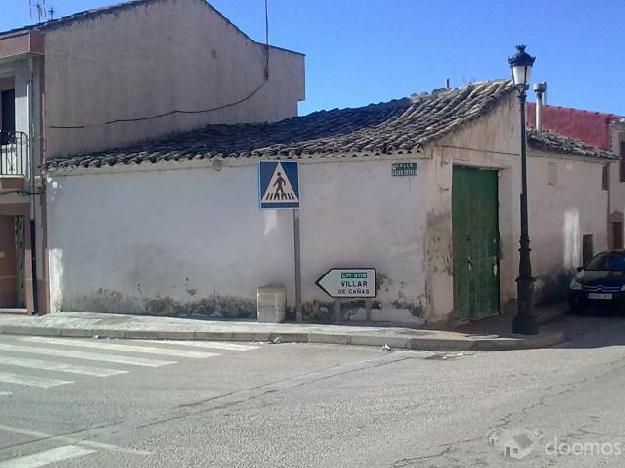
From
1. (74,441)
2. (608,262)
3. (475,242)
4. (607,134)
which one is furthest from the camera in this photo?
(607,134)

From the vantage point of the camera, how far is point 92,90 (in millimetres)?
17250

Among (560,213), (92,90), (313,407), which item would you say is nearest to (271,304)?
(313,407)

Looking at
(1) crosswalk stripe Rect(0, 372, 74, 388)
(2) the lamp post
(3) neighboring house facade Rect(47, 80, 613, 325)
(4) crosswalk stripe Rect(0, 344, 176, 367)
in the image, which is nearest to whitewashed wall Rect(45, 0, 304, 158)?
(3) neighboring house facade Rect(47, 80, 613, 325)

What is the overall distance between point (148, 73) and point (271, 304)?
26.8 ft

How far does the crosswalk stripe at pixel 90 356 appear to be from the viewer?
420 inches

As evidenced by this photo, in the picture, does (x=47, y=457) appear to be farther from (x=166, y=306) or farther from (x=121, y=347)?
(x=166, y=306)

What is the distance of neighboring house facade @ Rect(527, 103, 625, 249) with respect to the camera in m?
24.0

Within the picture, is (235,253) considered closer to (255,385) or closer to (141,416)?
(255,385)

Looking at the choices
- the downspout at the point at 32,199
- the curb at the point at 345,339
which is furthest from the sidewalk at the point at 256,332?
the downspout at the point at 32,199

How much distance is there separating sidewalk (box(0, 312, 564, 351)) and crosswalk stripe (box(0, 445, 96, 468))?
6.33 m

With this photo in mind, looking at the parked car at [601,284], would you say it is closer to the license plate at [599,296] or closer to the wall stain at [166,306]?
the license plate at [599,296]

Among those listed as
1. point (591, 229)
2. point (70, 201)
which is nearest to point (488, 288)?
point (591, 229)

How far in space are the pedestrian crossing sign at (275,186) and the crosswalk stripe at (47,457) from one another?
24.4 feet

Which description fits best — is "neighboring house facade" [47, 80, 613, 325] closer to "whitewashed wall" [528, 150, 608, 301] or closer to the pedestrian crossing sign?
"whitewashed wall" [528, 150, 608, 301]
